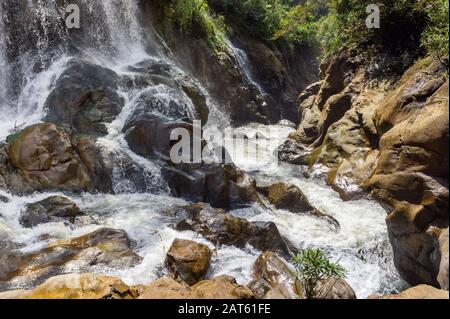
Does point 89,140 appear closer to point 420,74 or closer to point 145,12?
point 420,74

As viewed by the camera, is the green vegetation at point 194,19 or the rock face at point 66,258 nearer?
the rock face at point 66,258

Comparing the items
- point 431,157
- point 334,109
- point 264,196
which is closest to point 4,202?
point 264,196

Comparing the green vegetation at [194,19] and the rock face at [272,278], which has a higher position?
the green vegetation at [194,19]

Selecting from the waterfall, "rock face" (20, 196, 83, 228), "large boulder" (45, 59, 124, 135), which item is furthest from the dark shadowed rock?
the waterfall

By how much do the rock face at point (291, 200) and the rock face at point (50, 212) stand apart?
5.00 m

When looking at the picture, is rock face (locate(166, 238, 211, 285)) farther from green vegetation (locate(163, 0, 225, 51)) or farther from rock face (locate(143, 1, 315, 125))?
green vegetation (locate(163, 0, 225, 51))

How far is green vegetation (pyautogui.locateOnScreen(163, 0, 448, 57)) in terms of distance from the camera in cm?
995

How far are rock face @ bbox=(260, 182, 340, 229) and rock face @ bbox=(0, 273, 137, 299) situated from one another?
5859mm

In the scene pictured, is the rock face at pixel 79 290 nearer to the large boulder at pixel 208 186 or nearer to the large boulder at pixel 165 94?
the large boulder at pixel 208 186

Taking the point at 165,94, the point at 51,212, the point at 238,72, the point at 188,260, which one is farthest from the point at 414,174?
the point at 238,72

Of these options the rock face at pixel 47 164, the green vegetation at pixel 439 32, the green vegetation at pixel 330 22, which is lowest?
the rock face at pixel 47 164

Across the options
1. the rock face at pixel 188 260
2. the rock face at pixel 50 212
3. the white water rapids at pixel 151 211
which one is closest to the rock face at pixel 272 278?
the white water rapids at pixel 151 211

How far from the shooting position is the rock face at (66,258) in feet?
21.1

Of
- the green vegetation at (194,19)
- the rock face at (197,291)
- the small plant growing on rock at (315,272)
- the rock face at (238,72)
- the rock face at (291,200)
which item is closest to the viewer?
the rock face at (197,291)
